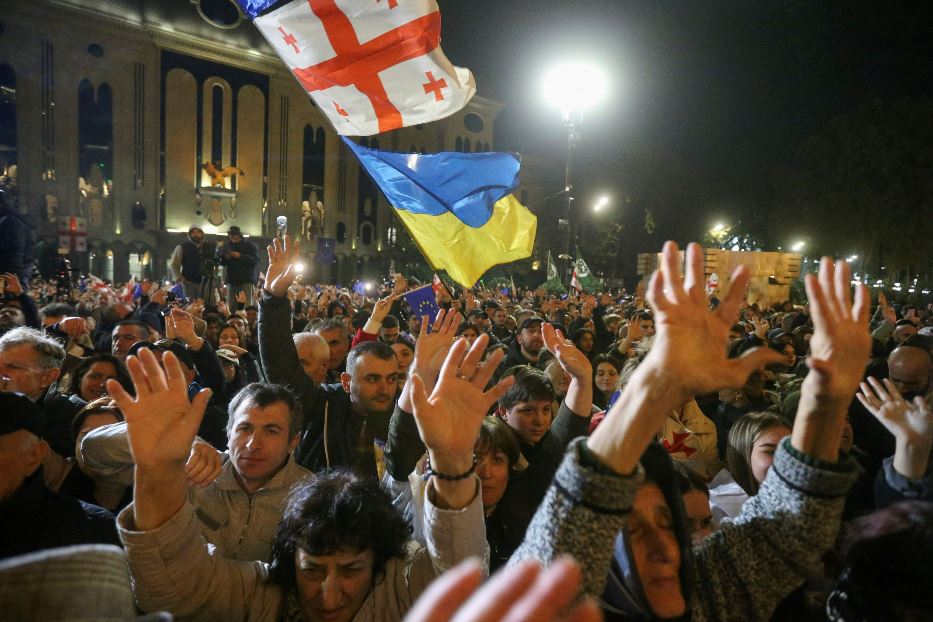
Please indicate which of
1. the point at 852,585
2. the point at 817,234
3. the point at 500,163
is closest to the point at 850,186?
the point at 817,234

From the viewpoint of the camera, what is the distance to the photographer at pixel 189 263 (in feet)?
32.1

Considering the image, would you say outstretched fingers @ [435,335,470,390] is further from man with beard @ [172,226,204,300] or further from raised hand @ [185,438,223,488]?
man with beard @ [172,226,204,300]

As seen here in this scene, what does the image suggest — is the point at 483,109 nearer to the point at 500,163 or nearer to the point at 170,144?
the point at 170,144

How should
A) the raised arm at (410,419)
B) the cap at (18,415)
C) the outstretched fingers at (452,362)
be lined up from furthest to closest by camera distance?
1. the raised arm at (410,419)
2. the cap at (18,415)
3. the outstretched fingers at (452,362)

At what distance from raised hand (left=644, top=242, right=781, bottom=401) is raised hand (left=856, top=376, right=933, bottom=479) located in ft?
5.53

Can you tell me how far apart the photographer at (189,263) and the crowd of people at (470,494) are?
6217mm

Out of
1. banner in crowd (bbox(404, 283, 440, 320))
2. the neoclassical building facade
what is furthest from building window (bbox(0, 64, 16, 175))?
banner in crowd (bbox(404, 283, 440, 320))

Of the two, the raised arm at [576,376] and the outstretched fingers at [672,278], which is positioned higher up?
the outstretched fingers at [672,278]

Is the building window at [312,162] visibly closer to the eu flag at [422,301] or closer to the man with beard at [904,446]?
the eu flag at [422,301]

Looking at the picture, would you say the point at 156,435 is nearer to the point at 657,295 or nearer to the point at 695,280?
the point at 657,295

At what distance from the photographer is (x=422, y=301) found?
23.4ft

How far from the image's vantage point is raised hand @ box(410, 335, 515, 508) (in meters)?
1.82

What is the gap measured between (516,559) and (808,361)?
36.7 inches

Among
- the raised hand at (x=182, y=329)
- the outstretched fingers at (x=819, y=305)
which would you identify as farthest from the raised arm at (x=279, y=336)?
the outstretched fingers at (x=819, y=305)
